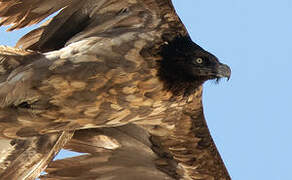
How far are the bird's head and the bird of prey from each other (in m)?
0.01

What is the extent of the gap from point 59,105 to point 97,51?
2.62 feet

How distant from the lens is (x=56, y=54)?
9.29 metres

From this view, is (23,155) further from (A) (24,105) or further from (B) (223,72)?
(B) (223,72)

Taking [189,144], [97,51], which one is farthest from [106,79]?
[189,144]

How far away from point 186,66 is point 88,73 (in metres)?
1.22

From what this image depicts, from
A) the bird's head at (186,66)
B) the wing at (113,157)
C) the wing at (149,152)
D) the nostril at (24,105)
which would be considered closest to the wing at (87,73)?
the nostril at (24,105)

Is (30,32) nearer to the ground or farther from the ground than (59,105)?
farther from the ground

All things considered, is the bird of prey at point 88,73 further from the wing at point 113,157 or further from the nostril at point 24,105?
the wing at point 113,157

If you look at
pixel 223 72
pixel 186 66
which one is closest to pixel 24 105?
pixel 186 66

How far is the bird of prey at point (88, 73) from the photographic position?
9203 mm

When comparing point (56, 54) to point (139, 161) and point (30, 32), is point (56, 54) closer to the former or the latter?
point (30, 32)

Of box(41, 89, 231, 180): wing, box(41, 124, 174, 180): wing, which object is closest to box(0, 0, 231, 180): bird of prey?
box(41, 89, 231, 180): wing

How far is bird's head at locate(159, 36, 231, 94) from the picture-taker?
9.51 meters

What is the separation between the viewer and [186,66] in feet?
31.2
